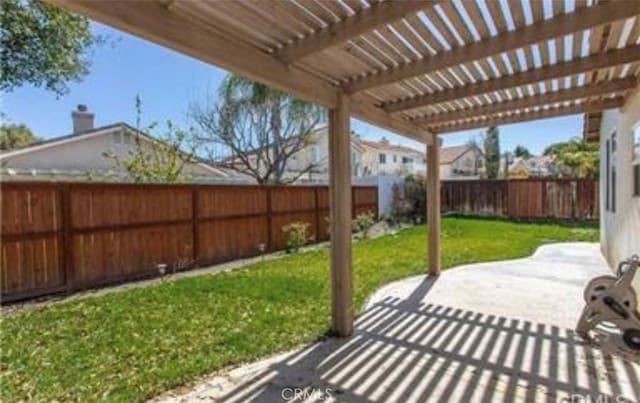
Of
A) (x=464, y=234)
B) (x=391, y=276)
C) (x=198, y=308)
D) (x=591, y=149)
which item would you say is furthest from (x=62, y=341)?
(x=591, y=149)

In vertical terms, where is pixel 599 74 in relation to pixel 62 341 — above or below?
above

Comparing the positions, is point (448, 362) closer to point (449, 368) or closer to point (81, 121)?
point (449, 368)

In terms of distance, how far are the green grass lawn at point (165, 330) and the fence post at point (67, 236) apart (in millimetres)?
866

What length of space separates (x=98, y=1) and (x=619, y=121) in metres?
6.65

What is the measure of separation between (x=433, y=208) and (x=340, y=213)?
3.43 m

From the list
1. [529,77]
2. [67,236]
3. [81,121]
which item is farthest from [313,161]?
[529,77]

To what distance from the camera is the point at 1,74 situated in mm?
6906

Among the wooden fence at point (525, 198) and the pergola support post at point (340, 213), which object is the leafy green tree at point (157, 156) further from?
the wooden fence at point (525, 198)

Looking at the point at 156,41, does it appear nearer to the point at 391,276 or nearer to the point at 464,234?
the point at 391,276

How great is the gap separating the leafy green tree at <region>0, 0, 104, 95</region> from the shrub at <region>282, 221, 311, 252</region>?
577 cm

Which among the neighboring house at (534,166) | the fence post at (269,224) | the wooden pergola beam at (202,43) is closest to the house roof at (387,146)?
the neighboring house at (534,166)

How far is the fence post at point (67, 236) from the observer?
664 cm

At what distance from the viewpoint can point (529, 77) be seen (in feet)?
13.5

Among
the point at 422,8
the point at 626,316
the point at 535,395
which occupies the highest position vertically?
the point at 422,8
